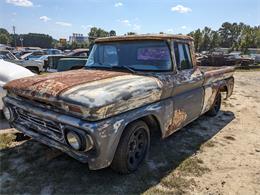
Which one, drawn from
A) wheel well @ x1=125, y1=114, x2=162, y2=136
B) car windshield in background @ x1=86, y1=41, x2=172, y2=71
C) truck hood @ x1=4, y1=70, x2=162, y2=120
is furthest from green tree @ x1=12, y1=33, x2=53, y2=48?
wheel well @ x1=125, y1=114, x2=162, y2=136

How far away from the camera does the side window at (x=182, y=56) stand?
4.45 metres

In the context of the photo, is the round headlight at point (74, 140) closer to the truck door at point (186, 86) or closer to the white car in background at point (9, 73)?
the truck door at point (186, 86)

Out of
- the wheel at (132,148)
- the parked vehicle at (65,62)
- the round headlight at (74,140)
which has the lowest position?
the wheel at (132,148)

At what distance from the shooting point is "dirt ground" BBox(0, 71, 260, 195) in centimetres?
335

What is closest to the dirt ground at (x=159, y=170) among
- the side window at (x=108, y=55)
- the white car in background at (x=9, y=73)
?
the white car in background at (x=9, y=73)

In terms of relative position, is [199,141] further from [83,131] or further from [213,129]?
[83,131]

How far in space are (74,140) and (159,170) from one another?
4.88 ft

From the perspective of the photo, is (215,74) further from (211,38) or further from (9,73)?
(211,38)

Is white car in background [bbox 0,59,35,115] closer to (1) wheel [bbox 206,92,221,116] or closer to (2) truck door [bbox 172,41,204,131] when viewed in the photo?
(2) truck door [bbox 172,41,204,131]

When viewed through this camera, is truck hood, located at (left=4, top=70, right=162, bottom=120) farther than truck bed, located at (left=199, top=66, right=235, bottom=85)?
No

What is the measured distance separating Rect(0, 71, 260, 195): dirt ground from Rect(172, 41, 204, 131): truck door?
0.55 meters

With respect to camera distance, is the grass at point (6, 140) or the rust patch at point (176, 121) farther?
the grass at point (6, 140)

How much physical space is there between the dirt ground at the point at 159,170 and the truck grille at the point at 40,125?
496 mm

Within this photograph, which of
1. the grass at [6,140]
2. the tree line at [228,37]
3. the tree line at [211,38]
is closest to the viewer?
the grass at [6,140]
